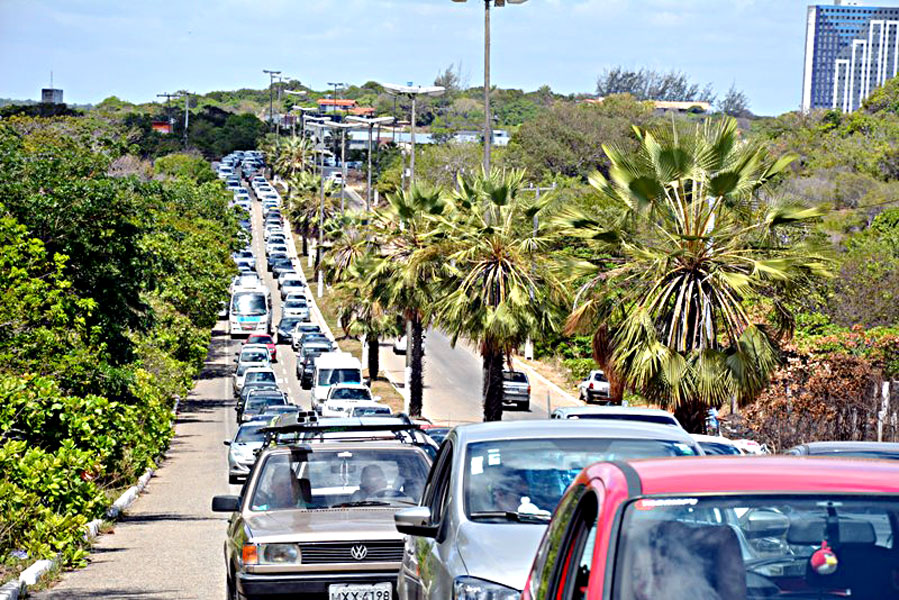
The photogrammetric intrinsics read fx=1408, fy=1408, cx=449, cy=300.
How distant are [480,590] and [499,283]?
24696 mm

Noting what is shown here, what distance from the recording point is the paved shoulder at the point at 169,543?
44.4ft

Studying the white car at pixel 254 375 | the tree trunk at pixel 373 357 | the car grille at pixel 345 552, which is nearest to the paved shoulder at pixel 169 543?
the car grille at pixel 345 552

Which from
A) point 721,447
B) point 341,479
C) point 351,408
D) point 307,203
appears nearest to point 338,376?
point 351,408

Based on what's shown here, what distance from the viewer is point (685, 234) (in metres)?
22.3

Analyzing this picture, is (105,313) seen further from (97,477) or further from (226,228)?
(226,228)

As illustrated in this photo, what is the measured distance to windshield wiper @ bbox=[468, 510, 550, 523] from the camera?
25.4ft

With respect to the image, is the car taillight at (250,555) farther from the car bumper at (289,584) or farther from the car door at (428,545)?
the car door at (428,545)

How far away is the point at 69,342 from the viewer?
20906 mm

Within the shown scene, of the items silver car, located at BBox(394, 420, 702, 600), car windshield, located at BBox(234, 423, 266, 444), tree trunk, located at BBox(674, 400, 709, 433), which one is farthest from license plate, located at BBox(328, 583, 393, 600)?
car windshield, located at BBox(234, 423, 266, 444)

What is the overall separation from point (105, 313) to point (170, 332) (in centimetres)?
2311

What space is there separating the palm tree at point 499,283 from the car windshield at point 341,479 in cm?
1941

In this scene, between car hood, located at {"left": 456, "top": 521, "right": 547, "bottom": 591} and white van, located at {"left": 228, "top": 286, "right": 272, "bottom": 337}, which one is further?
white van, located at {"left": 228, "top": 286, "right": 272, "bottom": 337}

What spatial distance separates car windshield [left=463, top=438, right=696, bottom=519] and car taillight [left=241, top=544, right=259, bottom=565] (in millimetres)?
2671

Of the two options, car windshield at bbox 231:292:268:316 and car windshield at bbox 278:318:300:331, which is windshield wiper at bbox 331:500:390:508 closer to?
car windshield at bbox 231:292:268:316
